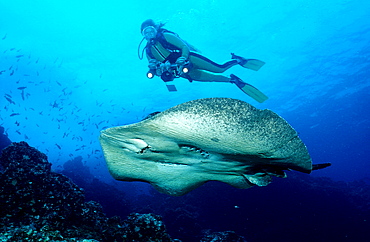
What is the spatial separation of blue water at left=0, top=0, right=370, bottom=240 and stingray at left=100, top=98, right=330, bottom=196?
16.7 m

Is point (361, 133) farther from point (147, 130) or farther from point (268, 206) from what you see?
point (147, 130)

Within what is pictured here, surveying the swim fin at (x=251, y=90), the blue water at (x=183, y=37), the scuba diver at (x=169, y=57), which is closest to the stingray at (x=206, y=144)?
the scuba diver at (x=169, y=57)

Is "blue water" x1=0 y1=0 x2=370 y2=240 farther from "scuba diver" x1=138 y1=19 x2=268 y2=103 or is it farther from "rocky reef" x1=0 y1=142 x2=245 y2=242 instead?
"rocky reef" x1=0 y1=142 x2=245 y2=242

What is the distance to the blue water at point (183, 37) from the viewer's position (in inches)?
676

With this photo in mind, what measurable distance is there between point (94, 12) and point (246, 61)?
1450 cm

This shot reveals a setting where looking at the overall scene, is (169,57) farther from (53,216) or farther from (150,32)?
(53,216)

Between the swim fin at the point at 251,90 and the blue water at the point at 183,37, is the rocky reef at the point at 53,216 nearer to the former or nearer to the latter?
the swim fin at the point at 251,90

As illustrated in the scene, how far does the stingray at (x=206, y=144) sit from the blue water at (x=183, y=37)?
16659 mm

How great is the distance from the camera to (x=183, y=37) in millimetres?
19875

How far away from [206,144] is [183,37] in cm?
1988

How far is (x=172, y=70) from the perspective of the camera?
841cm

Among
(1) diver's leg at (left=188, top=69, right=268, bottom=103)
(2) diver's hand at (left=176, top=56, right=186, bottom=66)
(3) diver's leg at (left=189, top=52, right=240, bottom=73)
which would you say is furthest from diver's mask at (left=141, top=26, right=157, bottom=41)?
(1) diver's leg at (left=188, top=69, right=268, bottom=103)

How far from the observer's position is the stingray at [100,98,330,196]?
158 centimetres

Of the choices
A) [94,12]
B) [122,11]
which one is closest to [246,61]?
[122,11]
